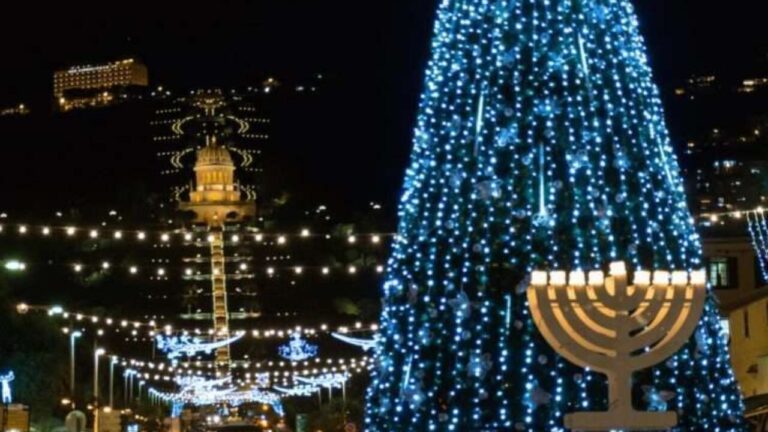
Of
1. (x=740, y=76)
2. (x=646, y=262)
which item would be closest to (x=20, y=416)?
(x=646, y=262)

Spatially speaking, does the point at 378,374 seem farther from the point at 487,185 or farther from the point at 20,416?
the point at 20,416

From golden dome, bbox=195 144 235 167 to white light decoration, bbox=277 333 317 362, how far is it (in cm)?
6544

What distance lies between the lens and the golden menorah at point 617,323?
926 inches

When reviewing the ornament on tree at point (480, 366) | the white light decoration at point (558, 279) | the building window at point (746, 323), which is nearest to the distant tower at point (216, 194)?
the building window at point (746, 323)

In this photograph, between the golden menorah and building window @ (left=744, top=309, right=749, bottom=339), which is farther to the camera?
building window @ (left=744, top=309, right=749, bottom=339)

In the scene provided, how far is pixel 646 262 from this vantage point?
88.8 ft

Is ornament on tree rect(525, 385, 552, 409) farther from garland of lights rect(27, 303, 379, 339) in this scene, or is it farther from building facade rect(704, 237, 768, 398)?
building facade rect(704, 237, 768, 398)

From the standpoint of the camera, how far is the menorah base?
23.7 metres

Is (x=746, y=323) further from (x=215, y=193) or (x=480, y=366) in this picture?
(x=215, y=193)

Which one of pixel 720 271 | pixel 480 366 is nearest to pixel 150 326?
pixel 720 271

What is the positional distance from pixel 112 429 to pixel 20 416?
8.24ft

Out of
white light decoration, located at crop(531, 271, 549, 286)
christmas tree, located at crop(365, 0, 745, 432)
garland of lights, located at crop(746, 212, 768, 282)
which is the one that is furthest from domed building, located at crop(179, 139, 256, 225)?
white light decoration, located at crop(531, 271, 549, 286)

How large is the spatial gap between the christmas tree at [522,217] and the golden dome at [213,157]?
158594mm

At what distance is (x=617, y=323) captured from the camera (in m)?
23.9
